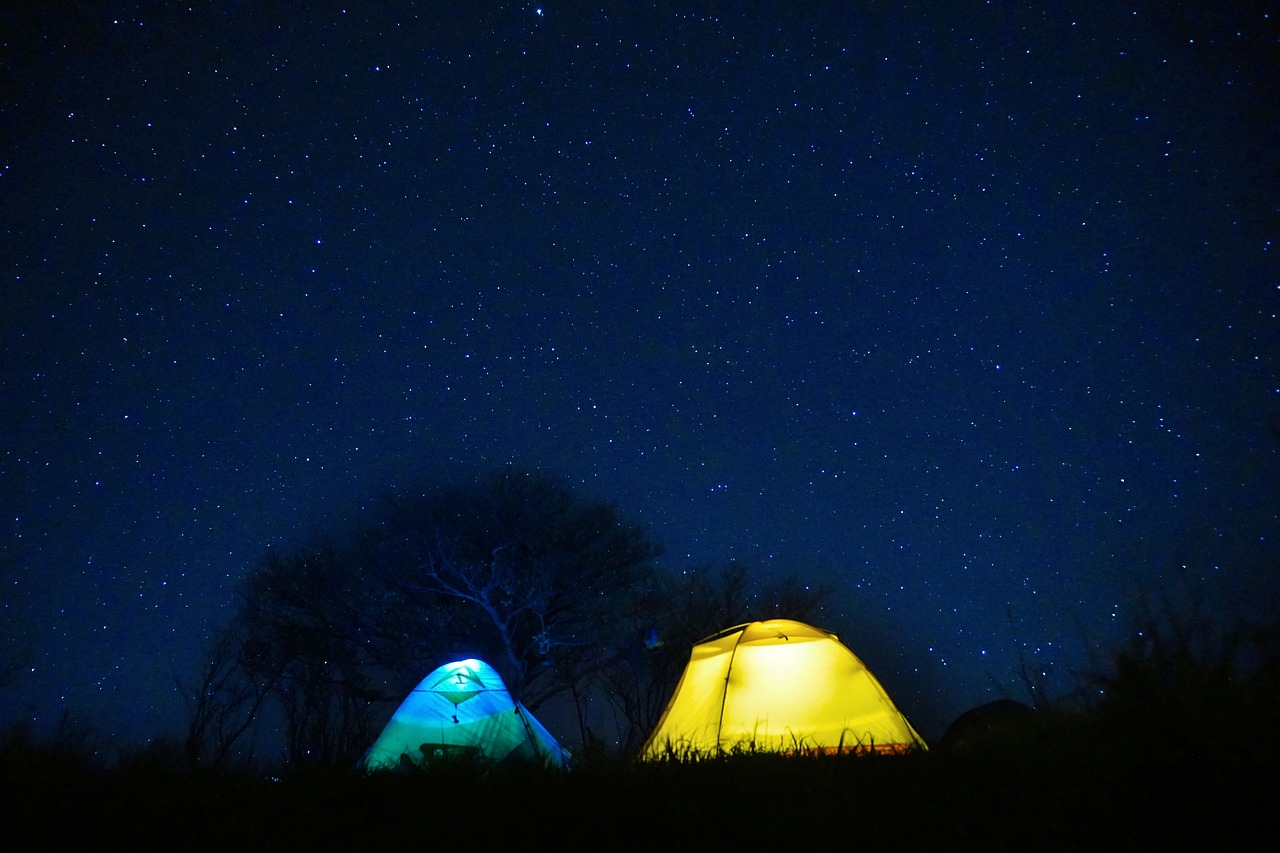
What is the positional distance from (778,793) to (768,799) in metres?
0.09

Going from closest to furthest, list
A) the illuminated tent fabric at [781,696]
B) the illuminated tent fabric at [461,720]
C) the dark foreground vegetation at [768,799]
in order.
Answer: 1. the dark foreground vegetation at [768,799]
2. the illuminated tent fabric at [781,696]
3. the illuminated tent fabric at [461,720]

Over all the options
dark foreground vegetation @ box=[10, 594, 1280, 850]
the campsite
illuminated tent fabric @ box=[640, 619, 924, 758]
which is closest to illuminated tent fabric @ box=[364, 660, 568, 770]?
illuminated tent fabric @ box=[640, 619, 924, 758]

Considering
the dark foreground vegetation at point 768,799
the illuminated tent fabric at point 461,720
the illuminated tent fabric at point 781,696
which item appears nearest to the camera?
the dark foreground vegetation at point 768,799

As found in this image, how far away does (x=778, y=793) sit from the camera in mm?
2812

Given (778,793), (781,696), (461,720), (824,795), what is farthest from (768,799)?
(461,720)

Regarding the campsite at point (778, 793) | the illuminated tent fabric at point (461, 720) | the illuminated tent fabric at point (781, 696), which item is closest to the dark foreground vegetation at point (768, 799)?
the campsite at point (778, 793)

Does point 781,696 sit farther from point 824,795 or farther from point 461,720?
point 824,795

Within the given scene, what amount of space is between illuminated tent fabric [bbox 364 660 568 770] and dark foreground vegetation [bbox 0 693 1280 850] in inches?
210

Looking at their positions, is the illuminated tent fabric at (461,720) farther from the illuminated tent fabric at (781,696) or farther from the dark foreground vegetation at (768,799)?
the dark foreground vegetation at (768,799)

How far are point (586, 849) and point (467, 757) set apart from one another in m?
1.46

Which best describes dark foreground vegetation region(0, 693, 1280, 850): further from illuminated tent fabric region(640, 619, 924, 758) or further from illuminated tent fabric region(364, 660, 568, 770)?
illuminated tent fabric region(364, 660, 568, 770)

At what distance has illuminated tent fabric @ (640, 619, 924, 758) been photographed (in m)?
7.26

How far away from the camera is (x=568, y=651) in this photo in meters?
19.2

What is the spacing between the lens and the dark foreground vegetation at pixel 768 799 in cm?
217
